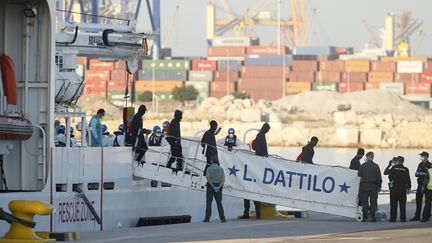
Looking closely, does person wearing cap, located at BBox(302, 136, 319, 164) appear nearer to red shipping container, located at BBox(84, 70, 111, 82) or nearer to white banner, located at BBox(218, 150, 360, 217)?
white banner, located at BBox(218, 150, 360, 217)

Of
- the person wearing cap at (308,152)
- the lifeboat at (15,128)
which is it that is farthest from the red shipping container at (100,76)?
the lifeboat at (15,128)

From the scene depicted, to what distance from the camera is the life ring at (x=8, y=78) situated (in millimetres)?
21266

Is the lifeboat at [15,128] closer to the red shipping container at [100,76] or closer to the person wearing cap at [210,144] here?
the person wearing cap at [210,144]

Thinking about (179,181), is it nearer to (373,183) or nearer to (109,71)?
(373,183)

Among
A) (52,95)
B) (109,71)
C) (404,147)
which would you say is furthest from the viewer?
(109,71)

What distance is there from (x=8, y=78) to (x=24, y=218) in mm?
2963

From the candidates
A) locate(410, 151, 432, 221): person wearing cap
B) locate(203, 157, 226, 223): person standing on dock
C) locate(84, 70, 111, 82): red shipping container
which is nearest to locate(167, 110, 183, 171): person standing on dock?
locate(203, 157, 226, 223): person standing on dock

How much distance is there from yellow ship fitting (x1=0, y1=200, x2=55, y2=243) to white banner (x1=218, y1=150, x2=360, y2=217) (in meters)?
6.65

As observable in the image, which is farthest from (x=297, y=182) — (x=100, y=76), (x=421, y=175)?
(x=100, y=76)

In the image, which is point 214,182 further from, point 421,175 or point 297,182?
point 421,175

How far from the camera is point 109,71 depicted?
19938 cm

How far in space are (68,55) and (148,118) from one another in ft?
384

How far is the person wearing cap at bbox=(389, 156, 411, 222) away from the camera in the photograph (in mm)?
25109

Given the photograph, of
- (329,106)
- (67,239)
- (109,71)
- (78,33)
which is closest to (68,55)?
(78,33)
